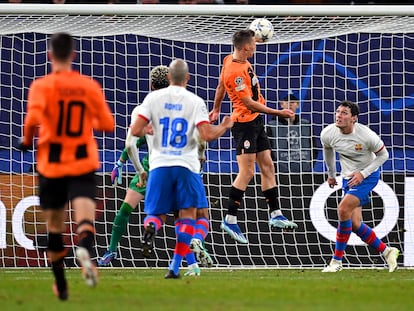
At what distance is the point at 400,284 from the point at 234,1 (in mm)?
8644

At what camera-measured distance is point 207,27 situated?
50.7 feet

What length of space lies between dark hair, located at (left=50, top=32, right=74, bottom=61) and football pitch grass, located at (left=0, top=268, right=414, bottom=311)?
1.99 metres

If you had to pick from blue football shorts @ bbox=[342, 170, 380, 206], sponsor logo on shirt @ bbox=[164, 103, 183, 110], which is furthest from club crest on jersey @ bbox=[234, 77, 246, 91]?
sponsor logo on shirt @ bbox=[164, 103, 183, 110]

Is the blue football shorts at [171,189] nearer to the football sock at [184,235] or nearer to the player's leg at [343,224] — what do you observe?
the football sock at [184,235]

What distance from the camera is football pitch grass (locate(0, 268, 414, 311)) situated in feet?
28.3

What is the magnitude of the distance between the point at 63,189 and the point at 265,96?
293 inches

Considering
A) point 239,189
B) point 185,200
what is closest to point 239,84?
point 239,189

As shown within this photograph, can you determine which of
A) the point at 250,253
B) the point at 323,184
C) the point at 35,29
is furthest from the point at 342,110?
the point at 35,29

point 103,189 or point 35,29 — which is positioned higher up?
point 35,29

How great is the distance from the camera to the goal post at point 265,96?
15.2m

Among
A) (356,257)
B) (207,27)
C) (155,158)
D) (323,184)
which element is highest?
(207,27)

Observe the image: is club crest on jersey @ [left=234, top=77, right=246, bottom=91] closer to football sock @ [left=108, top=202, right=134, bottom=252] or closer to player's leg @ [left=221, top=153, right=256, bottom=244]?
player's leg @ [left=221, top=153, right=256, bottom=244]

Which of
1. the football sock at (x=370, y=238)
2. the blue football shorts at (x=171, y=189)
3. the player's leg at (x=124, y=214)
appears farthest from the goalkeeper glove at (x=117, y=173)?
the football sock at (x=370, y=238)

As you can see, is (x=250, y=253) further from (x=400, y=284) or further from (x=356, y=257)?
(x=400, y=284)
